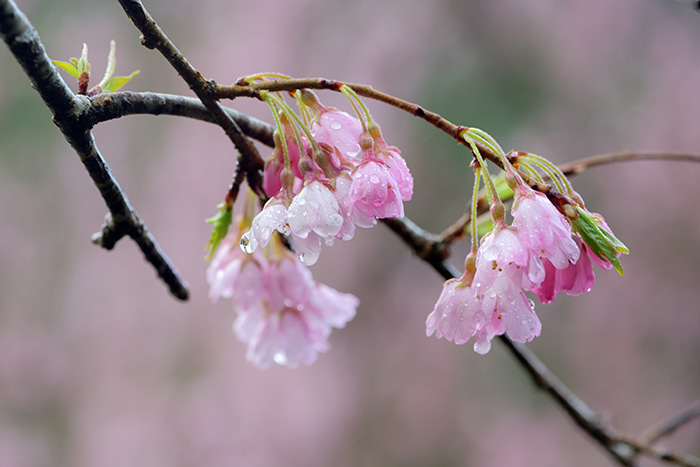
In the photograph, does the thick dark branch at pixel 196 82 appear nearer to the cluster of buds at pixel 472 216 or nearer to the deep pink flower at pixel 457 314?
Answer: the cluster of buds at pixel 472 216

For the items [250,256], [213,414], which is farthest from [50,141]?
[250,256]

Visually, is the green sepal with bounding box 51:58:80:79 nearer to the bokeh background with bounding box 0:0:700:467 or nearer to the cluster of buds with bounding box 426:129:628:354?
the cluster of buds with bounding box 426:129:628:354

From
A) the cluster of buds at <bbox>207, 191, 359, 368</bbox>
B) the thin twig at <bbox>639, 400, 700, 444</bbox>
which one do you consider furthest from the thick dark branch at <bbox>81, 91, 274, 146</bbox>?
the thin twig at <bbox>639, 400, 700, 444</bbox>

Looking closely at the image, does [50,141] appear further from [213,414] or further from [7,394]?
[213,414]

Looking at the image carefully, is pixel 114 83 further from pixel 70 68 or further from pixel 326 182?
pixel 326 182

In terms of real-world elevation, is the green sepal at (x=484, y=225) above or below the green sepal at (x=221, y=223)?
above

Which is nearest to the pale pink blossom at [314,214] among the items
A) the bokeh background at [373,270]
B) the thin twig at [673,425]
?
the thin twig at [673,425]

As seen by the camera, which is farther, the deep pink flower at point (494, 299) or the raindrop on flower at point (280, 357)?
the raindrop on flower at point (280, 357)
